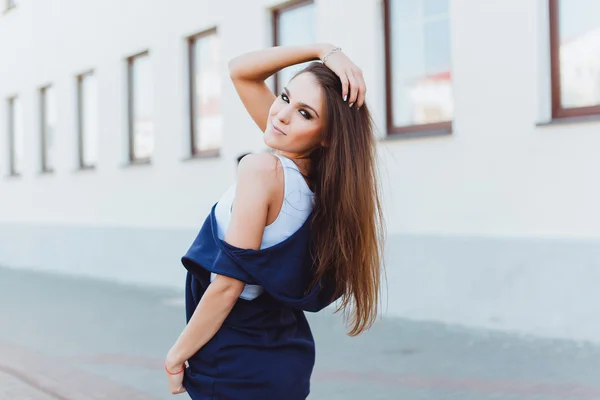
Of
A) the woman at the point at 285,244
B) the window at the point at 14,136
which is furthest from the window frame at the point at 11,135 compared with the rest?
the woman at the point at 285,244

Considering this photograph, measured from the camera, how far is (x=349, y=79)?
1.92m

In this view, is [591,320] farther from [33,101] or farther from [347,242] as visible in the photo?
[33,101]

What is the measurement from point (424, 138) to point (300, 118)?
19.5 feet

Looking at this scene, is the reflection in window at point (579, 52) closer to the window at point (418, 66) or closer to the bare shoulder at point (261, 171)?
the window at point (418, 66)

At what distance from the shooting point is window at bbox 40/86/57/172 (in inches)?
623

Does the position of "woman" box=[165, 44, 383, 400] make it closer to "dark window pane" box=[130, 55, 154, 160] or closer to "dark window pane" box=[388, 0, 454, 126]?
"dark window pane" box=[388, 0, 454, 126]

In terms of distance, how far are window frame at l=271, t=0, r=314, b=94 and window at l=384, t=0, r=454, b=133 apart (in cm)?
150

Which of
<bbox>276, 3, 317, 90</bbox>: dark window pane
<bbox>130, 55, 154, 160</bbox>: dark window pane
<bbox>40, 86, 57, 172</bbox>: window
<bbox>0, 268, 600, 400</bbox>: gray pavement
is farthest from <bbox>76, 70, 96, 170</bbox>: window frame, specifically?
<bbox>0, 268, 600, 400</bbox>: gray pavement

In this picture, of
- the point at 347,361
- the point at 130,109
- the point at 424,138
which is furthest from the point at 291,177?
the point at 130,109

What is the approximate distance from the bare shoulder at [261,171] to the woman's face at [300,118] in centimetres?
11

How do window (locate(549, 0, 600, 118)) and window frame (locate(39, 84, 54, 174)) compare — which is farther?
window frame (locate(39, 84, 54, 174))

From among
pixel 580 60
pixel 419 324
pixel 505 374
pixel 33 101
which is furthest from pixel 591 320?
pixel 33 101

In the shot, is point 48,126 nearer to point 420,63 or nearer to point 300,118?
point 420,63

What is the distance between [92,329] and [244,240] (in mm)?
6567
